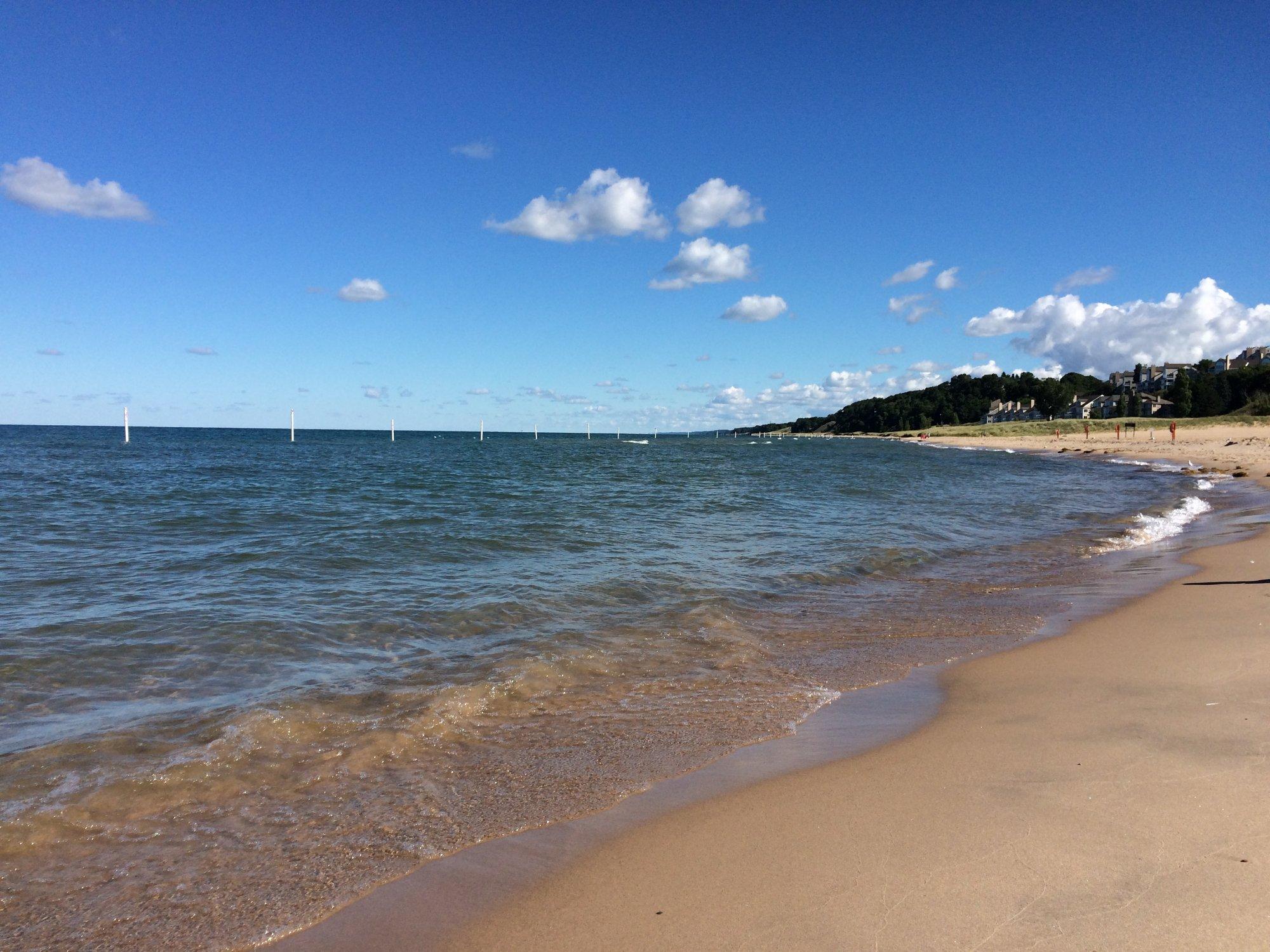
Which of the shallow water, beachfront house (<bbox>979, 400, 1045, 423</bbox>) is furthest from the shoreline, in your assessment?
beachfront house (<bbox>979, 400, 1045, 423</bbox>)

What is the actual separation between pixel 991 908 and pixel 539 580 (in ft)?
24.0

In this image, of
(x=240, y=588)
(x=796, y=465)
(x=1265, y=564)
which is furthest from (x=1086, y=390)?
(x=240, y=588)

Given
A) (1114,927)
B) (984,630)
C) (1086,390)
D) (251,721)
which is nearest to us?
(1114,927)

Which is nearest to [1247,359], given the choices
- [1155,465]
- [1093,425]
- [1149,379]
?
[1149,379]

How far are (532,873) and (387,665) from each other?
3483 mm

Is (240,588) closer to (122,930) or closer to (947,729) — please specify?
(122,930)

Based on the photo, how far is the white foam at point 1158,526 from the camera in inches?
482

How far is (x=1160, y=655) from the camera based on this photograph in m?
5.62

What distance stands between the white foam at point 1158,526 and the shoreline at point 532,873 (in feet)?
33.7

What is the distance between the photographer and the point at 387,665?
6.01 m

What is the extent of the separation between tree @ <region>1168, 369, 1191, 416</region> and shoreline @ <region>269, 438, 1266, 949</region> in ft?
337

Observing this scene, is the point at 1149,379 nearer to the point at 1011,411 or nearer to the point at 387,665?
the point at 1011,411

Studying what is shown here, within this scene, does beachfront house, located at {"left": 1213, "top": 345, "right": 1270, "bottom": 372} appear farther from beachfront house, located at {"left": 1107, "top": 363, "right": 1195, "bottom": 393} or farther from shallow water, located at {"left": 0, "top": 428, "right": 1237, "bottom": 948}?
shallow water, located at {"left": 0, "top": 428, "right": 1237, "bottom": 948}

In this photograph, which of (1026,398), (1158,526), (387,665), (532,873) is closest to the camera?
(532,873)
